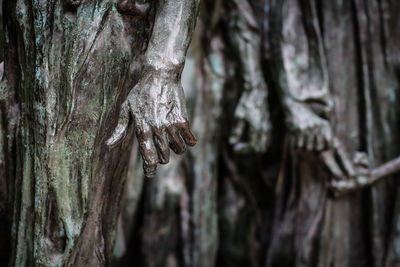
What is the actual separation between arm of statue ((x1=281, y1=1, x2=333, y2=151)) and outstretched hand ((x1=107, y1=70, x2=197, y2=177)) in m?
0.86

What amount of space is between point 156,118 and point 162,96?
0.05 meters

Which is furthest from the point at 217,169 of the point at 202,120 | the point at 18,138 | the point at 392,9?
the point at 18,138

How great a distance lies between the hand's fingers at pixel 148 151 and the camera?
1029mm

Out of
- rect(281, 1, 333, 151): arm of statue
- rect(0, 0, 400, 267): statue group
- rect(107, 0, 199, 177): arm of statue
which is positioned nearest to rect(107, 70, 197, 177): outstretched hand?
rect(107, 0, 199, 177): arm of statue

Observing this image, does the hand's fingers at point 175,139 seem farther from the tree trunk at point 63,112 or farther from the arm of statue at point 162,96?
the tree trunk at point 63,112

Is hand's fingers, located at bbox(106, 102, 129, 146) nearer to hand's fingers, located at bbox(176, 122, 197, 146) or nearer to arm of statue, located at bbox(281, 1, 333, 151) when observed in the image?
hand's fingers, located at bbox(176, 122, 197, 146)

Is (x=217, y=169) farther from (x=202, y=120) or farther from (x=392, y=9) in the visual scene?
(x=392, y=9)

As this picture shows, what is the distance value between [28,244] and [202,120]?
100 cm

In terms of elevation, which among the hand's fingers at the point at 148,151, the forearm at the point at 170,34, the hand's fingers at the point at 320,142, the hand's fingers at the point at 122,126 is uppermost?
the forearm at the point at 170,34

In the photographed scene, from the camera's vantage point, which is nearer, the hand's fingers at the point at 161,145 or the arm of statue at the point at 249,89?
the hand's fingers at the point at 161,145

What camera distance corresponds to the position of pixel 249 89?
1970 millimetres

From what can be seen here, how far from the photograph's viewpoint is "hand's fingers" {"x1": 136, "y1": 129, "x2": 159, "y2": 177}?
1029 mm

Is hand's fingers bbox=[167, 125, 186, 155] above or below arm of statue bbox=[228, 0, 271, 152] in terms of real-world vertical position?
below

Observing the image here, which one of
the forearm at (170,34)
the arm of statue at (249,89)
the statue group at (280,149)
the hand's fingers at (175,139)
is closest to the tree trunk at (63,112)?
the forearm at (170,34)
